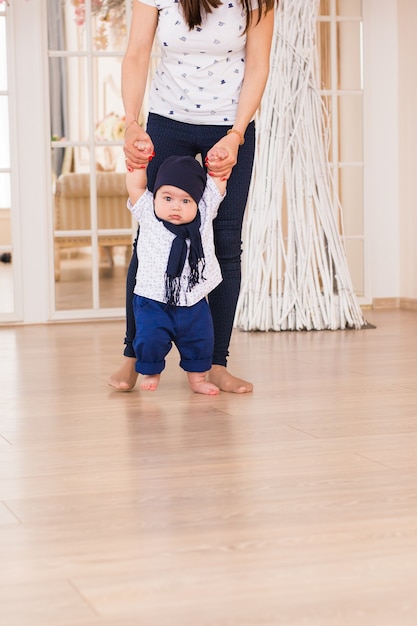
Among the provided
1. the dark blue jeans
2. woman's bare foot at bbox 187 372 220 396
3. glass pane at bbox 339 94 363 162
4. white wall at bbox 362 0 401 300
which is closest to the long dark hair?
the dark blue jeans

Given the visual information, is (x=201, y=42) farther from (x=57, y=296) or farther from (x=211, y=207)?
(x=57, y=296)

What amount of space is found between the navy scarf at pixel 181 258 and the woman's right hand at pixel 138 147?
0.16 metres

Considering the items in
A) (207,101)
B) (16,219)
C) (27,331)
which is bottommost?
(27,331)

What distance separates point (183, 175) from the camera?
2.49 m

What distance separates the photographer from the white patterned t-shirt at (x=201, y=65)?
2543mm

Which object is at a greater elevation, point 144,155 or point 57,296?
point 144,155

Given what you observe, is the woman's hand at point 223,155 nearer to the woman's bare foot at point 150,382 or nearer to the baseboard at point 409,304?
the woman's bare foot at point 150,382

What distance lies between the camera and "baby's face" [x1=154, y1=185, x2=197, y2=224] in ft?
8.25

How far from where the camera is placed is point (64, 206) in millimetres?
4559

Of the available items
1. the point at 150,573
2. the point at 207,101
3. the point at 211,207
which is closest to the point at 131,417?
the point at 211,207

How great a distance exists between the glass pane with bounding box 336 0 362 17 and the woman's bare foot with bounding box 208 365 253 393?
2684 mm

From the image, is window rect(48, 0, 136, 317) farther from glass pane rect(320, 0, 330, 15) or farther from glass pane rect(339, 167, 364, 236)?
glass pane rect(339, 167, 364, 236)

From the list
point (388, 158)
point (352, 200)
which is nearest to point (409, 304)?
point (352, 200)

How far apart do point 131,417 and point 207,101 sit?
83 cm
